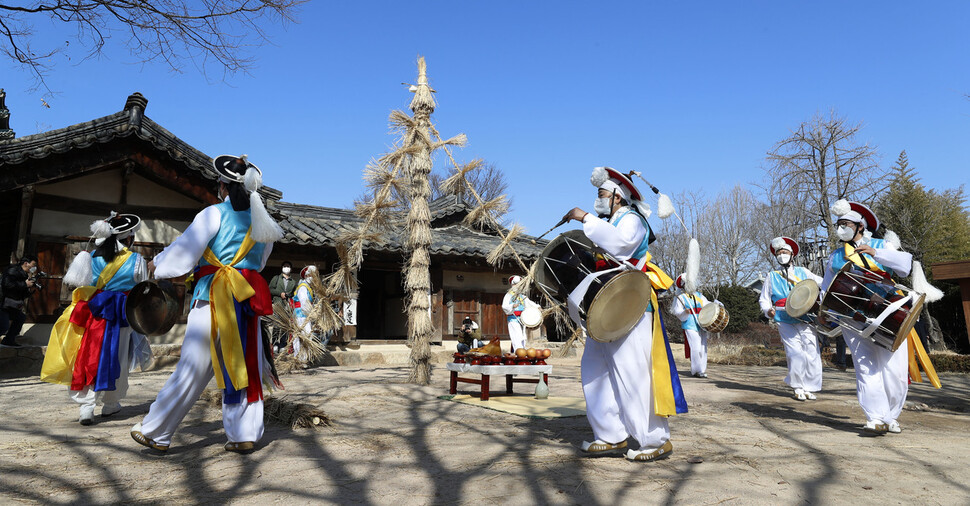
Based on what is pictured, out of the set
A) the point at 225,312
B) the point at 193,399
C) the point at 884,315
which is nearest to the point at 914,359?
the point at 884,315

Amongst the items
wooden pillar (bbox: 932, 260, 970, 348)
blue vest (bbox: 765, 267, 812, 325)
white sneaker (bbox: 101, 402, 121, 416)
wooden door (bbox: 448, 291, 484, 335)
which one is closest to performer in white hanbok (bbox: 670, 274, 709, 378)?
blue vest (bbox: 765, 267, 812, 325)

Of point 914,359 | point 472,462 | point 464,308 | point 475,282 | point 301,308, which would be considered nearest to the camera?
point 472,462

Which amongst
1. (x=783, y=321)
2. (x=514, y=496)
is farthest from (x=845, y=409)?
(x=514, y=496)

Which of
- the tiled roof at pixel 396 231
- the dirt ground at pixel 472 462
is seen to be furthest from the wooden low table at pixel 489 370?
the tiled roof at pixel 396 231

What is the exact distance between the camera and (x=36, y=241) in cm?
888

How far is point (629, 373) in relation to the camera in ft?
11.3

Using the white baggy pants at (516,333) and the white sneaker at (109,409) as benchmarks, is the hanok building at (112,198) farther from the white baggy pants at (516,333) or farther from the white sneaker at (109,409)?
the white sneaker at (109,409)

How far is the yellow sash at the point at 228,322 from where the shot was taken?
354cm

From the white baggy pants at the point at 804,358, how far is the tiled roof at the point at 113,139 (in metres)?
8.69

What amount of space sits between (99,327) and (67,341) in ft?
1.17

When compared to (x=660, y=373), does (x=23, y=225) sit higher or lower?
higher

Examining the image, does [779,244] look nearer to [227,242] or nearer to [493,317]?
[227,242]

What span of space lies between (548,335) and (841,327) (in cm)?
1190

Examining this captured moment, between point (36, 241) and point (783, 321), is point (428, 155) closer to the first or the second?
point (783, 321)
